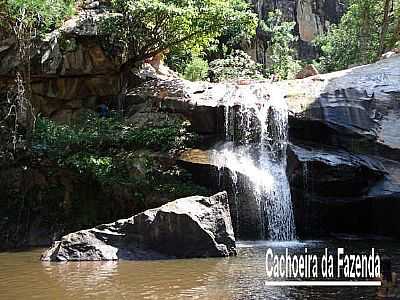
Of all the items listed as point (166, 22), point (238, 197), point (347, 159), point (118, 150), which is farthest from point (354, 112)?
point (118, 150)

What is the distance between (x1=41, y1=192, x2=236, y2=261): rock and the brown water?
43 centimetres

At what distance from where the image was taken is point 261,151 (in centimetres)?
1736

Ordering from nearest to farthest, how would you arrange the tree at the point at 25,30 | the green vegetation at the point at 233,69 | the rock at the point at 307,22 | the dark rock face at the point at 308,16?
the tree at the point at 25,30 < the green vegetation at the point at 233,69 < the dark rock face at the point at 308,16 < the rock at the point at 307,22

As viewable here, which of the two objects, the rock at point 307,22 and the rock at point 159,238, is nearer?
the rock at point 159,238

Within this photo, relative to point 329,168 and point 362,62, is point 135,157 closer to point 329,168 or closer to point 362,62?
point 329,168

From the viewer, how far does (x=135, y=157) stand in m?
16.8

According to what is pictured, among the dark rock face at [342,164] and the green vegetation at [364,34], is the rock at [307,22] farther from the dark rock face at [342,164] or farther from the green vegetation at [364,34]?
the dark rock face at [342,164]

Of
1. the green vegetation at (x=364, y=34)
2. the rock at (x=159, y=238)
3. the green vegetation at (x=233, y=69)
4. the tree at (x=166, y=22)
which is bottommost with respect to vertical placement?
the rock at (x=159, y=238)

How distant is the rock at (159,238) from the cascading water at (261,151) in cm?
363

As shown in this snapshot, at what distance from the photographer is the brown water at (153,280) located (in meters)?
8.49

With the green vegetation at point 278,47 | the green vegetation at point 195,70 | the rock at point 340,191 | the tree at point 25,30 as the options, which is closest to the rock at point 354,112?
the rock at point 340,191

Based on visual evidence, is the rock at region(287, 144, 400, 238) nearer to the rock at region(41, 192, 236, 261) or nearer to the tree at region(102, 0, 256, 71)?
the rock at region(41, 192, 236, 261)

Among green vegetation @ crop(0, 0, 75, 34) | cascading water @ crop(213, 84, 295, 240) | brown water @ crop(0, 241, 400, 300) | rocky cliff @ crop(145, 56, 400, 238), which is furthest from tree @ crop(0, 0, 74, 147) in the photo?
brown water @ crop(0, 241, 400, 300)

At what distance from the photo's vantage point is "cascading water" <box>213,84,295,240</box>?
15844 mm
